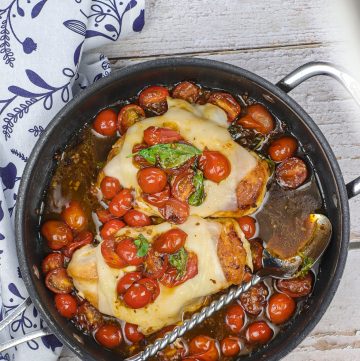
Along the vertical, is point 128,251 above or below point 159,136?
below

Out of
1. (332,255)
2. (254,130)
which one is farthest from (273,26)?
(332,255)

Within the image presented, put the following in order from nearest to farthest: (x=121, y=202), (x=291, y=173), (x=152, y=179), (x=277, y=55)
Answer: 1. (x=152, y=179)
2. (x=121, y=202)
3. (x=291, y=173)
4. (x=277, y=55)

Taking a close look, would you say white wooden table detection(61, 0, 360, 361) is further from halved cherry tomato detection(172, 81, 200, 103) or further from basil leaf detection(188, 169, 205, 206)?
basil leaf detection(188, 169, 205, 206)

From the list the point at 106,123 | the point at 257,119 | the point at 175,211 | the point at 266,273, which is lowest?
the point at 266,273

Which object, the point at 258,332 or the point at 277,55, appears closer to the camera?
the point at 258,332

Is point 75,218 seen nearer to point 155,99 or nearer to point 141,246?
point 141,246

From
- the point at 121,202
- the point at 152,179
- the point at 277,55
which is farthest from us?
the point at 277,55

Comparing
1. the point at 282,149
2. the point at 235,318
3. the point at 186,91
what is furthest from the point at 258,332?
the point at 186,91
